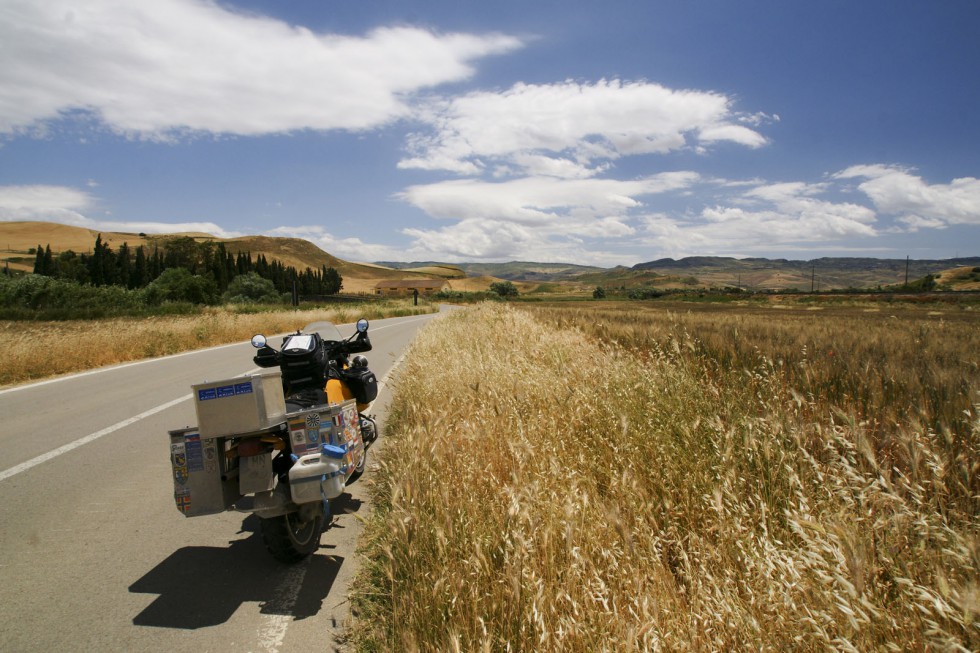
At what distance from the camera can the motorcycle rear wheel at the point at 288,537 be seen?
361cm

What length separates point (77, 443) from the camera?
6059 mm

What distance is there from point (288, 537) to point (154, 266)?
85471mm

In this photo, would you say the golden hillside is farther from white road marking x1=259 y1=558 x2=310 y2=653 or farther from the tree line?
white road marking x1=259 y1=558 x2=310 y2=653

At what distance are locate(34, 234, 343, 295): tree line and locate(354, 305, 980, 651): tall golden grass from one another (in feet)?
194

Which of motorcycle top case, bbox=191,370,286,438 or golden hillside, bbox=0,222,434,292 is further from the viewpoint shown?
golden hillside, bbox=0,222,434,292

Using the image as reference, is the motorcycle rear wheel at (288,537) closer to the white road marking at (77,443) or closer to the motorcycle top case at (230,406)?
the motorcycle top case at (230,406)

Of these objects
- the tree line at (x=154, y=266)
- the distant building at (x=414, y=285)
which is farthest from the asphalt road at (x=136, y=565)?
the distant building at (x=414, y=285)

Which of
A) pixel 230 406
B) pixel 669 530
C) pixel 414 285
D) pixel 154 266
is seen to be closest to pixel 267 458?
pixel 230 406

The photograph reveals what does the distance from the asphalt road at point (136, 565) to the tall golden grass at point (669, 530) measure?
400 millimetres

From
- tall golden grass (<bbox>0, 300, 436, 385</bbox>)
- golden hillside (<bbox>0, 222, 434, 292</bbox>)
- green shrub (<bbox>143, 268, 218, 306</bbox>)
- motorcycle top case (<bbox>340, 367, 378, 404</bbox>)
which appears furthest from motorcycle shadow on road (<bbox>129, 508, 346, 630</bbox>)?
golden hillside (<bbox>0, 222, 434, 292</bbox>)

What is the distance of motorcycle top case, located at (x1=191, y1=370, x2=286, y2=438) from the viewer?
328cm

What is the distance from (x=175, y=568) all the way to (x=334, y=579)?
113cm

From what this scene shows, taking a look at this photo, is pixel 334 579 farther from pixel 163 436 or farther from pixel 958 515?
pixel 163 436

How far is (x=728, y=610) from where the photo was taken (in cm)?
197
